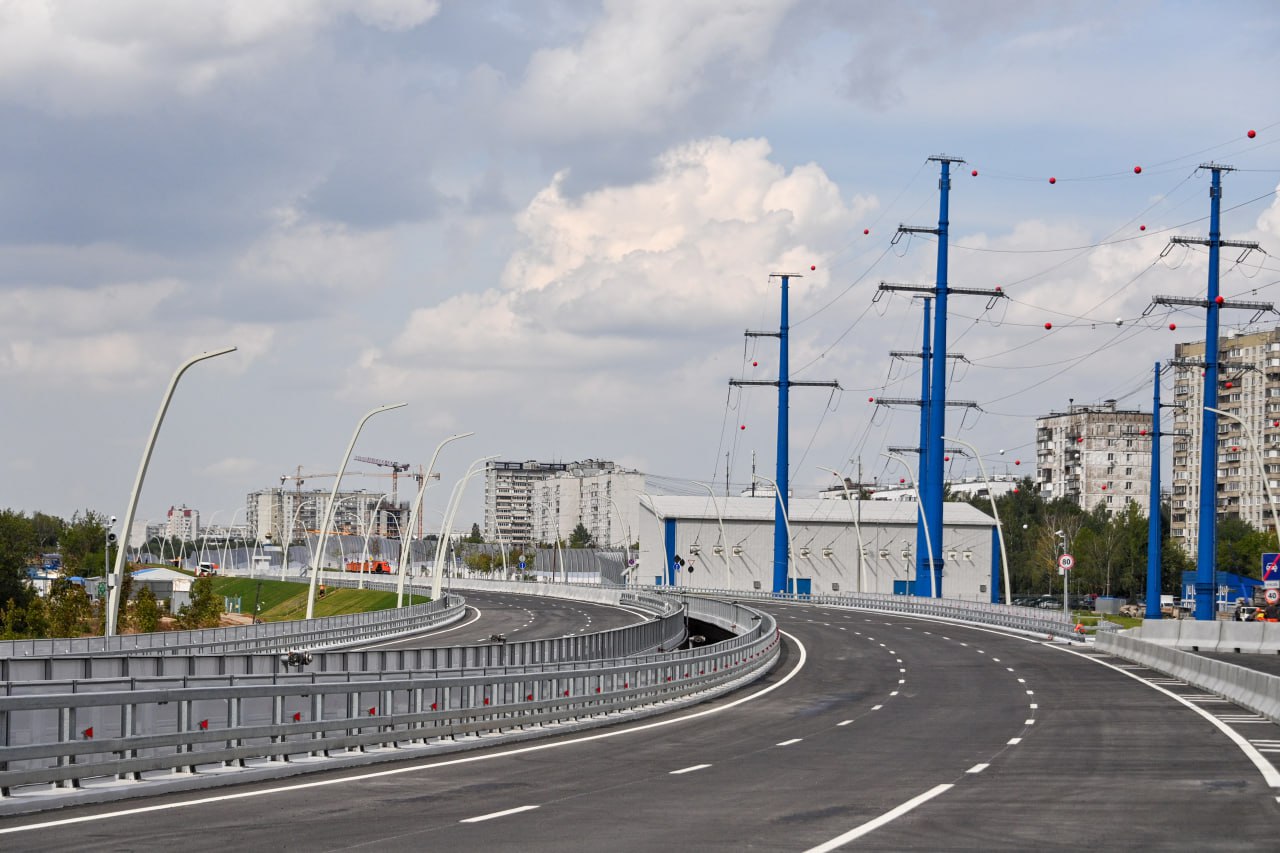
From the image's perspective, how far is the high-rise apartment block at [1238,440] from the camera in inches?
6570

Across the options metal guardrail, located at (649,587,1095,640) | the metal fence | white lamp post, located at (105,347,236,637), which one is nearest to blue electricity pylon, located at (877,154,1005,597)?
metal guardrail, located at (649,587,1095,640)

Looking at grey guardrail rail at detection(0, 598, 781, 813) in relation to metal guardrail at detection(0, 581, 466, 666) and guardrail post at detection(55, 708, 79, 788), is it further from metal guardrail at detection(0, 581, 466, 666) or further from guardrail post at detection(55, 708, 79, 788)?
metal guardrail at detection(0, 581, 466, 666)

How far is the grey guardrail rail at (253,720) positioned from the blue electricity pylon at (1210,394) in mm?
42869

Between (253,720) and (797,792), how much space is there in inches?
263

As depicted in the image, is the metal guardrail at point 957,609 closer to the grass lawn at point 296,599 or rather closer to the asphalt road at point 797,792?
the grass lawn at point 296,599

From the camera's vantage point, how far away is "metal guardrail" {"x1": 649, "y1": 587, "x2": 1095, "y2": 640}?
6925cm

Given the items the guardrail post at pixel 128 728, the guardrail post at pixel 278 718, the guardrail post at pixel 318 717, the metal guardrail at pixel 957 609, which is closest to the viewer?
the guardrail post at pixel 128 728

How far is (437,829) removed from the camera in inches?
586

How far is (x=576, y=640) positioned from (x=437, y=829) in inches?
1098

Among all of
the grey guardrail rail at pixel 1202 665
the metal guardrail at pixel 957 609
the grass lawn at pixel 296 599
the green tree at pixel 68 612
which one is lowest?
the grass lawn at pixel 296 599

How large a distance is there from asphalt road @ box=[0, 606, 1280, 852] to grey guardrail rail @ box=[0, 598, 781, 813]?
0.70 meters

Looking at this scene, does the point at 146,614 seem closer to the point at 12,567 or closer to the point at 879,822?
the point at 12,567

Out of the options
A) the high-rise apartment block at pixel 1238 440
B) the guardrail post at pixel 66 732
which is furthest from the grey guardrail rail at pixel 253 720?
the high-rise apartment block at pixel 1238 440

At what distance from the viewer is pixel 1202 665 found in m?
43.6
